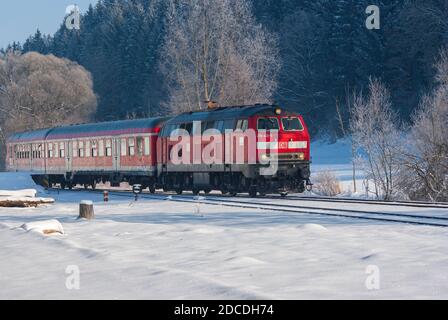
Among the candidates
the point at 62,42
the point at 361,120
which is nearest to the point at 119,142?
the point at 361,120

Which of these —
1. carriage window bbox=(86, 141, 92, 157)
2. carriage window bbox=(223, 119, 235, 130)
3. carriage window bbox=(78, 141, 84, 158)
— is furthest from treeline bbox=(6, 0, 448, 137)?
carriage window bbox=(223, 119, 235, 130)

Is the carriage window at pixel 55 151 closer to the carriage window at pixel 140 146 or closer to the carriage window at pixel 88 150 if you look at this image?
the carriage window at pixel 88 150

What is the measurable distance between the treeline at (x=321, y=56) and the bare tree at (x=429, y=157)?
58.7ft

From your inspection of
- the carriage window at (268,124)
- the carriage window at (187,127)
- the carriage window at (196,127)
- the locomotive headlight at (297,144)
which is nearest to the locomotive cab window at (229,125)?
the carriage window at (268,124)

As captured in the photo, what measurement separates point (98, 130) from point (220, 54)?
8815 mm

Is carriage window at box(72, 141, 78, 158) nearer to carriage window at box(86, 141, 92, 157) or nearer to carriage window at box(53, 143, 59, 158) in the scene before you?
carriage window at box(86, 141, 92, 157)

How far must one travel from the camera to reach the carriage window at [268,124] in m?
25.4

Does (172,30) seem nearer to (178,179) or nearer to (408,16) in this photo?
(178,179)

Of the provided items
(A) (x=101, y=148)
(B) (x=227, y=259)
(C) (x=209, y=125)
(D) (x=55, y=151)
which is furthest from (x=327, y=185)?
(B) (x=227, y=259)

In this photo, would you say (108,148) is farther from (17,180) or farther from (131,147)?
(17,180)

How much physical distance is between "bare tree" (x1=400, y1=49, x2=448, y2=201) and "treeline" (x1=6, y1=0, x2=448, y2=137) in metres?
17.9

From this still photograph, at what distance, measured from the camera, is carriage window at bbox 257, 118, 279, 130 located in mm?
25406
